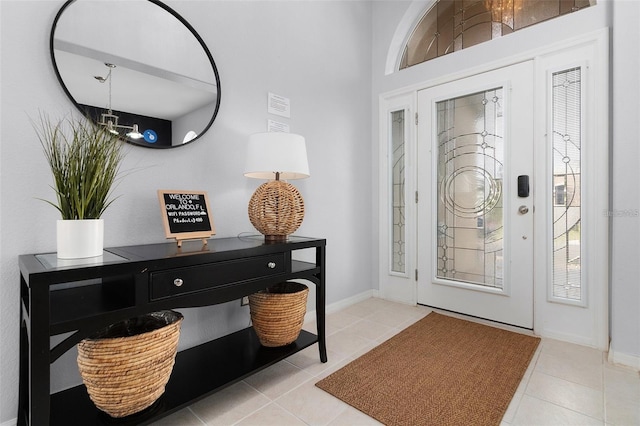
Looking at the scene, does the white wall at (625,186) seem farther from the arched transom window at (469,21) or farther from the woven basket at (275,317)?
the woven basket at (275,317)

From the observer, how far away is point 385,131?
120 inches

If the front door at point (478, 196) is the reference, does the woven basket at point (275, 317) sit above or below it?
below

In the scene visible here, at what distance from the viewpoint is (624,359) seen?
178cm

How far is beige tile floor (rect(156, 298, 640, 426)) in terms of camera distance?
1349 mm

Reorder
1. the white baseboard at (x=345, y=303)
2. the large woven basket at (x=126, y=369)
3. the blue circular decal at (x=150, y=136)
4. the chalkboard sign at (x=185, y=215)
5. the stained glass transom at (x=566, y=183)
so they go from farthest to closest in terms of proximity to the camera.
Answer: the white baseboard at (x=345, y=303) < the stained glass transom at (x=566, y=183) < the blue circular decal at (x=150, y=136) < the chalkboard sign at (x=185, y=215) < the large woven basket at (x=126, y=369)

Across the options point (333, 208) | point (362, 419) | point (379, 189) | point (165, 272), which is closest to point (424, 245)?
point (379, 189)

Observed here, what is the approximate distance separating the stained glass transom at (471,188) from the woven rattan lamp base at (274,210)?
156cm

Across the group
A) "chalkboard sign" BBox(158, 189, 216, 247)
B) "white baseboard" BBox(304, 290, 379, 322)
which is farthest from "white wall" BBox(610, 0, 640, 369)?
"chalkboard sign" BBox(158, 189, 216, 247)

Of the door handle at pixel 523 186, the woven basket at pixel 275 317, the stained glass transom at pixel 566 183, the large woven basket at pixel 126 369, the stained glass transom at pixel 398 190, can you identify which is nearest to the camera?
the large woven basket at pixel 126 369

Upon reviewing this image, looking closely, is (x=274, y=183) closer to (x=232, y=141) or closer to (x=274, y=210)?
(x=274, y=210)

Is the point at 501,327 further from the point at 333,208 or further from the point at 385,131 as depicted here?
the point at 385,131

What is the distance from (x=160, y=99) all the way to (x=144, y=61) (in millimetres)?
187

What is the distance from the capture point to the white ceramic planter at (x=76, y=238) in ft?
3.65

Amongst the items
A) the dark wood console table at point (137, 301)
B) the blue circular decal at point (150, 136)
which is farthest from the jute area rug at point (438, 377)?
the blue circular decal at point (150, 136)
